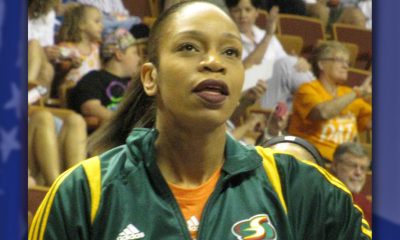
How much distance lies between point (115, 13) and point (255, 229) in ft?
6.05

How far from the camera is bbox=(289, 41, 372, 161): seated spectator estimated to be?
2789 mm

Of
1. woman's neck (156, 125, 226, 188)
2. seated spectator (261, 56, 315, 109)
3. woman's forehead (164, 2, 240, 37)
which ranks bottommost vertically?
seated spectator (261, 56, 315, 109)

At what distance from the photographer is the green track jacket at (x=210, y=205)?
0.86m

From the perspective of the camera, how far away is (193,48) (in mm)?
870

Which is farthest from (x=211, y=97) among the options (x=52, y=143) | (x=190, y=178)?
(x=52, y=143)

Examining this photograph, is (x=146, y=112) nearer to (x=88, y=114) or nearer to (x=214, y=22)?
(x=214, y=22)

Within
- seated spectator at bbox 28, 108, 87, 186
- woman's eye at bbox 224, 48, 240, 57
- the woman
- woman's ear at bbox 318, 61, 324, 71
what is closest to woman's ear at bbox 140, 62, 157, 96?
the woman

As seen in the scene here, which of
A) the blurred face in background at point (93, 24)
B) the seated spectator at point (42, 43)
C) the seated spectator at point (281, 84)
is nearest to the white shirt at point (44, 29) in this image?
the seated spectator at point (42, 43)

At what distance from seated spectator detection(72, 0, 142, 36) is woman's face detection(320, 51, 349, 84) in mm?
667

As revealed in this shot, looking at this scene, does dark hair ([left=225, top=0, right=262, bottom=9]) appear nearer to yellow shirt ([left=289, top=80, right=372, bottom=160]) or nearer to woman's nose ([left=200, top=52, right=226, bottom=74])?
yellow shirt ([left=289, top=80, right=372, bottom=160])

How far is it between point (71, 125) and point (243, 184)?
171 centimetres

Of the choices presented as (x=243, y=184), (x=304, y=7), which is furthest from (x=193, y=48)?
(x=304, y=7)

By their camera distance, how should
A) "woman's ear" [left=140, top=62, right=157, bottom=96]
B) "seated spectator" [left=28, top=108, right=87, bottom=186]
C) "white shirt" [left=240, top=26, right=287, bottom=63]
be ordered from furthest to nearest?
"white shirt" [left=240, top=26, right=287, bottom=63] < "seated spectator" [left=28, top=108, right=87, bottom=186] < "woman's ear" [left=140, top=62, right=157, bottom=96]

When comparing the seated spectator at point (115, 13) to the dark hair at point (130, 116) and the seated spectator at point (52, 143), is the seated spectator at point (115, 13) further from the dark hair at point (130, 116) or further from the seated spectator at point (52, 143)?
the dark hair at point (130, 116)
